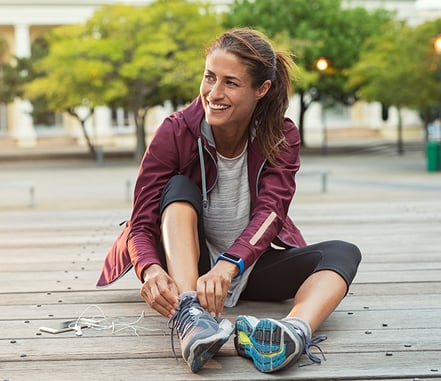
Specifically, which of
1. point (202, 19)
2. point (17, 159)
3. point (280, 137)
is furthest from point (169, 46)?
point (280, 137)

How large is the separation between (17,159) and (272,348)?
3494 cm

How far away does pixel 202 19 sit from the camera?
29.9 metres

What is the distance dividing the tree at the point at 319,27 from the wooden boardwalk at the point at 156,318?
3065cm

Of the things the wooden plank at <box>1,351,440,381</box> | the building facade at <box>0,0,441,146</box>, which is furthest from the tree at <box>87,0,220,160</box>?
the wooden plank at <box>1,351,440,381</box>

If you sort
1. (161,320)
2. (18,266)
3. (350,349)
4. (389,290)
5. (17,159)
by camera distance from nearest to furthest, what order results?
(350,349) → (161,320) → (389,290) → (18,266) → (17,159)

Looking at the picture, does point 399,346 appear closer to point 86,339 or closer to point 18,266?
point 86,339

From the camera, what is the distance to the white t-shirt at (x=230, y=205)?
3.57m

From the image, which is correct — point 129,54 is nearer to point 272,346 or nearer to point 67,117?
point 67,117

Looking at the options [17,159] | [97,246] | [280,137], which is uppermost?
[280,137]

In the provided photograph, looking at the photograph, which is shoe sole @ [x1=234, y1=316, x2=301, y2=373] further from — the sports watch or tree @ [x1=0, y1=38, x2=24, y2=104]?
tree @ [x1=0, y1=38, x2=24, y2=104]

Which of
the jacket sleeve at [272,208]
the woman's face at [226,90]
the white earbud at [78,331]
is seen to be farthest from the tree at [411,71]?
the white earbud at [78,331]

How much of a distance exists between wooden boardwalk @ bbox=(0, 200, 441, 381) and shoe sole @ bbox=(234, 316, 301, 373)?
0.04 m

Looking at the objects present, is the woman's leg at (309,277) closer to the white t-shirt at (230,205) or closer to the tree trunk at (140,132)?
the white t-shirt at (230,205)

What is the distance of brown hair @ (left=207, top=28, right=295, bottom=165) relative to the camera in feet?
11.0
